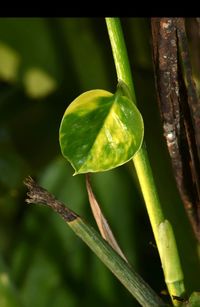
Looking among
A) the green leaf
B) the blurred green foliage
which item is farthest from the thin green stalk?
the blurred green foliage

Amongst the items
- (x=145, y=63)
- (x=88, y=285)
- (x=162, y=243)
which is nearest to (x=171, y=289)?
(x=162, y=243)

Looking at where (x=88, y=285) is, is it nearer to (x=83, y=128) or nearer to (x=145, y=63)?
(x=145, y=63)

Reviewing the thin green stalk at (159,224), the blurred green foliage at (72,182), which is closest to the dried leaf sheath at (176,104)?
the thin green stalk at (159,224)

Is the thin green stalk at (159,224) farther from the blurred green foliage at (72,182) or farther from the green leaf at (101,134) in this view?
the blurred green foliage at (72,182)

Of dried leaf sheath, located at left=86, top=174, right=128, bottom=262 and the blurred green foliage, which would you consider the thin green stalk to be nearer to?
dried leaf sheath, located at left=86, top=174, right=128, bottom=262

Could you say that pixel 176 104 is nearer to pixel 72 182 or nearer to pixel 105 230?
pixel 105 230
